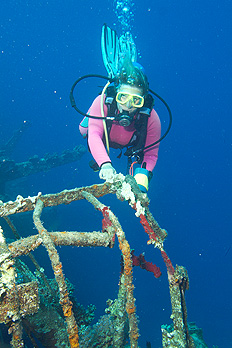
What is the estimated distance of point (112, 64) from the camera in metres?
5.37

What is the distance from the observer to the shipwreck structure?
125cm

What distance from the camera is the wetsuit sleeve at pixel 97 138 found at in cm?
333

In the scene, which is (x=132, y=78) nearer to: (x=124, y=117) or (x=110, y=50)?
(x=124, y=117)

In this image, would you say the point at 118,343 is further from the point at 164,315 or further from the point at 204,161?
the point at 204,161

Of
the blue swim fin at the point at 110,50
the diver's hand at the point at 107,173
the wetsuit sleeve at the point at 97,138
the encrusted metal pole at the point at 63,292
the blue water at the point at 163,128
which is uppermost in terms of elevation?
the blue water at the point at 163,128

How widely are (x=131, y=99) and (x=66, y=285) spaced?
298 cm

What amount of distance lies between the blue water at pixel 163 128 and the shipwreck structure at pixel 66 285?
36.7 ft

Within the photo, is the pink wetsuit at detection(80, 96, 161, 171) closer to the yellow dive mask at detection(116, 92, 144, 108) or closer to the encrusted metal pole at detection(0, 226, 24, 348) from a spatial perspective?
the yellow dive mask at detection(116, 92, 144, 108)

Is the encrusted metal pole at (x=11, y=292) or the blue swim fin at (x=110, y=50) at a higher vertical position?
the blue swim fin at (x=110, y=50)

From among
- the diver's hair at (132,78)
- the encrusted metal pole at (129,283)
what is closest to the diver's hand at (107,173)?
the encrusted metal pole at (129,283)

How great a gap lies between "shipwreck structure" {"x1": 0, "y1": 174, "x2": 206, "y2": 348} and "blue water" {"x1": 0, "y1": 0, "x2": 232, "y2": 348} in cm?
1119

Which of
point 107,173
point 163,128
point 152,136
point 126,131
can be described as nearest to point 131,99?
point 126,131

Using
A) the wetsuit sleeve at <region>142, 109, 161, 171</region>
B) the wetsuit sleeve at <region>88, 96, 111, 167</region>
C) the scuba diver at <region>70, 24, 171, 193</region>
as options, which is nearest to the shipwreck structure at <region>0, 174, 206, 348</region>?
the wetsuit sleeve at <region>88, 96, 111, 167</region>

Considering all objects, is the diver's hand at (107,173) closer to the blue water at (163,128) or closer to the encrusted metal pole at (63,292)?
the encrusted metal pole at (63,292)
